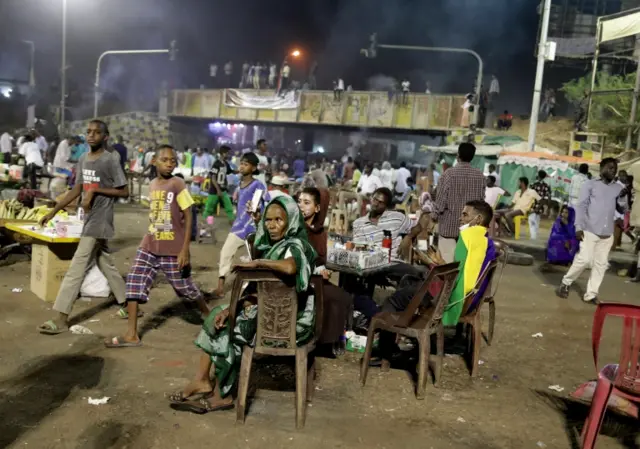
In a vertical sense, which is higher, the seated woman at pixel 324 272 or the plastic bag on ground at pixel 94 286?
the seated woman at pixel 324 272

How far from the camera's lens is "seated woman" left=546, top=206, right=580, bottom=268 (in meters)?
12.4

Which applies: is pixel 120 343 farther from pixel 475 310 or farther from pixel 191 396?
pixel 475 310

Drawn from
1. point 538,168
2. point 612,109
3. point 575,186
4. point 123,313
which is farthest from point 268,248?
point 612,109

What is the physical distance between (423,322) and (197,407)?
195 centimetres

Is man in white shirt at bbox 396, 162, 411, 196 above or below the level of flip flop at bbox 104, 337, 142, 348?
above

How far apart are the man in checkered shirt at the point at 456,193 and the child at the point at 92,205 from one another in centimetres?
357

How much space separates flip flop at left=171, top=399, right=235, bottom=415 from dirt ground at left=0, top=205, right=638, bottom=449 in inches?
1.9

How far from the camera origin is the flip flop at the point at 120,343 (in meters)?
5.71

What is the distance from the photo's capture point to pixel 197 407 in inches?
173

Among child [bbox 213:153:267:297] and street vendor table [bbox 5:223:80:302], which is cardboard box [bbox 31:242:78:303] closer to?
street vendor table [bbox 5:223:80:302]

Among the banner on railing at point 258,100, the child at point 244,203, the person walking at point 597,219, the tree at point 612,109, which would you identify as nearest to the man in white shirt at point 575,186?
the tree at point 612,109

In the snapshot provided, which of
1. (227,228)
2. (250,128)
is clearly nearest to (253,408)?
(227,228)

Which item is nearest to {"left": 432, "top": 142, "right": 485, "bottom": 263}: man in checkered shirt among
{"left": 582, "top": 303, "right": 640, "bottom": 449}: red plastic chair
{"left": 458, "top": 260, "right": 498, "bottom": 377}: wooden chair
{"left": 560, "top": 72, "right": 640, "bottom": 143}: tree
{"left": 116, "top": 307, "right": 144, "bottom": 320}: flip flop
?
{"left": 458, "top": 260, "right": 498, "bottom": 377}: wooden chair

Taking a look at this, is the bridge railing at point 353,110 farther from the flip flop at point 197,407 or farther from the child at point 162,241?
the flip flop at point 197,407
